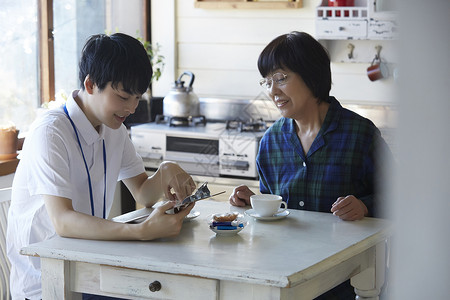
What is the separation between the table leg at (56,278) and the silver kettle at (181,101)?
8.61 feet

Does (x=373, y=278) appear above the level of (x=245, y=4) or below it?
below

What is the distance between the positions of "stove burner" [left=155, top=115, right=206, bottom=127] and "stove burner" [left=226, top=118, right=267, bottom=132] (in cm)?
25

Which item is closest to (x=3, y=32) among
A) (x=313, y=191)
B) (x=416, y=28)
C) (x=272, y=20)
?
(x=272, y=20)

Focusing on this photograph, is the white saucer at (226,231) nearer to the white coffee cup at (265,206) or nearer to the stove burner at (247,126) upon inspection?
the white coffee cup at (265,206)

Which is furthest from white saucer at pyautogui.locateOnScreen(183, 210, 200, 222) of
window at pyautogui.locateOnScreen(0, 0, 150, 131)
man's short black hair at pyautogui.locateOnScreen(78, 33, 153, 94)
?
window at pyautogui.locateOnScreen(0, 0, 150, 131)

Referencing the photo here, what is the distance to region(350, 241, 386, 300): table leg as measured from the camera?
72.9 inches

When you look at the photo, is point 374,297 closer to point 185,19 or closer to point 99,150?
point 99,150

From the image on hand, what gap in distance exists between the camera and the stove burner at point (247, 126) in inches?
156

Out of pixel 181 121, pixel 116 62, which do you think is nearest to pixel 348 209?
pixel 116 62

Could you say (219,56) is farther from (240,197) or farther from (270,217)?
(270,217)

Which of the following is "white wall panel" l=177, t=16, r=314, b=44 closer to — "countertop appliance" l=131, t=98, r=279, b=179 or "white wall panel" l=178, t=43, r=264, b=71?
"white wall panel" l=178, t=43, r=264, b=71

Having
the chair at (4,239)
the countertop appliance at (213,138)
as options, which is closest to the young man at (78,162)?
the chair at (4,239)

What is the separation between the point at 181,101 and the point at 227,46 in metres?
0.56

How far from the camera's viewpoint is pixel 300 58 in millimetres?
2244
